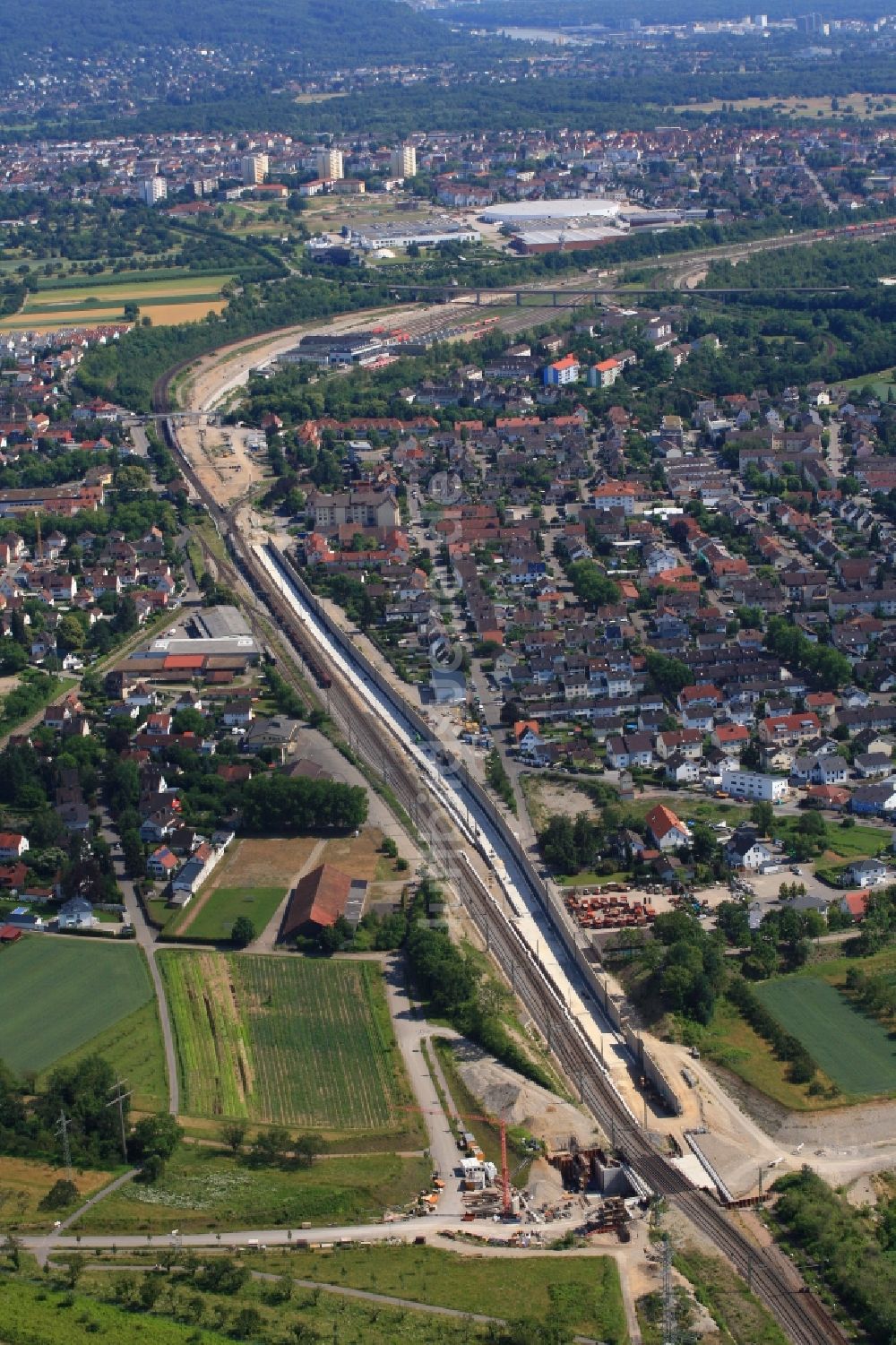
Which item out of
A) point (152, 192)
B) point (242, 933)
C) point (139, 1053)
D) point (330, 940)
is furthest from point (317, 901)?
point (152, 192)

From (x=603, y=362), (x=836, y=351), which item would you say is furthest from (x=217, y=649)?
(x=836, y=351)

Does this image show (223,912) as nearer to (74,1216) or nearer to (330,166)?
(74,1216)

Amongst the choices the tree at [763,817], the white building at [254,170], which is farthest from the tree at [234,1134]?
the white building at [254,170]

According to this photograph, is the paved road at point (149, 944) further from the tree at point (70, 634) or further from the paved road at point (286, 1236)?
the tree at point (70, 634)

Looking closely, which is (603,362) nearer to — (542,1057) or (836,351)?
(836,351)

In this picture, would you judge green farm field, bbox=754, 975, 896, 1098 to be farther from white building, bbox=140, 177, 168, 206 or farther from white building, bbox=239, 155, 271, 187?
white building, bbox=239, 155, 271, 187

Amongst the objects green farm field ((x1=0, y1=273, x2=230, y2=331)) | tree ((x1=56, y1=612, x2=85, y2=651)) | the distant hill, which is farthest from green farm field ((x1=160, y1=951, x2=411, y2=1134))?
the distant hill
